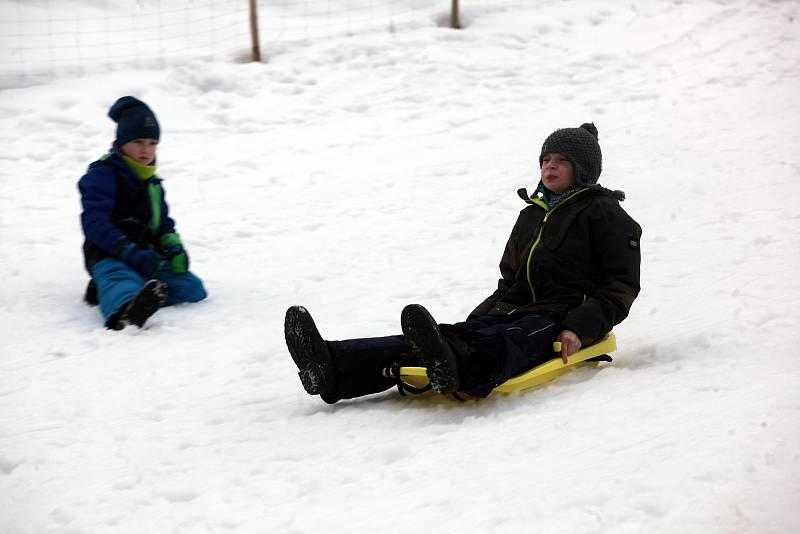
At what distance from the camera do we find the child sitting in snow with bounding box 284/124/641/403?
2961mm

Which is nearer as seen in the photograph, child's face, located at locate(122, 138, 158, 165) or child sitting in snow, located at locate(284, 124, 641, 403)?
child sitting in snow, located at locate(284, 124, 641, 403)

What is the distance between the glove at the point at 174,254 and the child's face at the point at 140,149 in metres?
0.41

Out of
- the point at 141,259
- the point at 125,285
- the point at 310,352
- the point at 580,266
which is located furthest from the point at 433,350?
the point at 141,259

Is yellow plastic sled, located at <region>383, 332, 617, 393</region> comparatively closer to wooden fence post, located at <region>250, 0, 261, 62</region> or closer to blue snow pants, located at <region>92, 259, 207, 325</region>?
blue snow pants, located at <region>92, 259, 207, 325</region>

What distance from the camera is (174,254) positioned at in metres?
4.60

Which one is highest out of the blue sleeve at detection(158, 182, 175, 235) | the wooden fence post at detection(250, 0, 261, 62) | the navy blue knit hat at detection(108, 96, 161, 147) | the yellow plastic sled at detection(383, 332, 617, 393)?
the wooden fence post at detection(250, 0, 261, 62)

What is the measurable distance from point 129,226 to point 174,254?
28cm

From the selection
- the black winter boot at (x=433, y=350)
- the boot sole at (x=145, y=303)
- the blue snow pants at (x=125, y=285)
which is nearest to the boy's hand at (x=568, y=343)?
the black winter boot at (x=433, y=350)

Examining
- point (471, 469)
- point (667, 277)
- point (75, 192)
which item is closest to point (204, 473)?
point (471, 469)

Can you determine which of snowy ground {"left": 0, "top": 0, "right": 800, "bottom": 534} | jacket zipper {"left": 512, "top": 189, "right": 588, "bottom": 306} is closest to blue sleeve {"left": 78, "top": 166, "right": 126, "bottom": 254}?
snowy ground {"left": 0, "top": 0, "right": 800, "bottom": 534}

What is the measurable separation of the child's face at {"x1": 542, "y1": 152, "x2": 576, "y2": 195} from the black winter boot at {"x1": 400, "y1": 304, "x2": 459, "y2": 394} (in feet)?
3.05

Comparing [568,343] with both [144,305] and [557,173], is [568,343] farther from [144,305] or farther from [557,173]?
[144,305]

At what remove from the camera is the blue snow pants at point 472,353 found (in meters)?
2.97

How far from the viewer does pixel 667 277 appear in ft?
15.7
